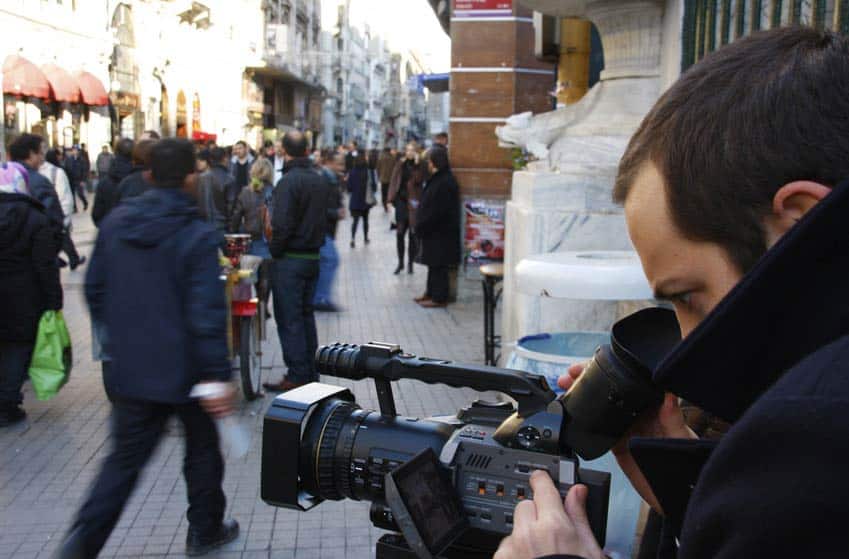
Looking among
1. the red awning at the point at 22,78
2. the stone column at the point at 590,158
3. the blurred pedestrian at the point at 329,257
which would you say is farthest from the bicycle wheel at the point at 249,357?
the red awning at the point at 22,78

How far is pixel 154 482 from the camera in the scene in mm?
5129

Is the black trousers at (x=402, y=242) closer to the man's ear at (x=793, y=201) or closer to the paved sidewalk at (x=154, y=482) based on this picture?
the paved sidewalk at (x=154, y=482)

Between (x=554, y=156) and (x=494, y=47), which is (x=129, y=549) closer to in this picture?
(x=554, y=156)

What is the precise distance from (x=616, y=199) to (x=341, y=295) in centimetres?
1045

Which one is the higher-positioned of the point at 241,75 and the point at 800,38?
the point at 241,75

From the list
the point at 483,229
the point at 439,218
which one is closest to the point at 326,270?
the point at 439,218

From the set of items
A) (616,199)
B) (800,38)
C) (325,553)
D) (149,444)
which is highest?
(800,38)

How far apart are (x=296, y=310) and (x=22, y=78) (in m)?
16.0

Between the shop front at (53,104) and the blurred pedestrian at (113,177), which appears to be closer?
the blurred pedestrian at (113,177)

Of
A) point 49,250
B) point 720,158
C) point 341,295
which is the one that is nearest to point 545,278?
point 720,158

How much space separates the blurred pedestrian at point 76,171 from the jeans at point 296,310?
1597 cm

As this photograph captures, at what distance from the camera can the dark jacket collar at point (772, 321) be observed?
85cm

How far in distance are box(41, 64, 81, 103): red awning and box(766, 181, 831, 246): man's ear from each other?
22.8 meters

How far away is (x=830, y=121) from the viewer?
3.04 ft
